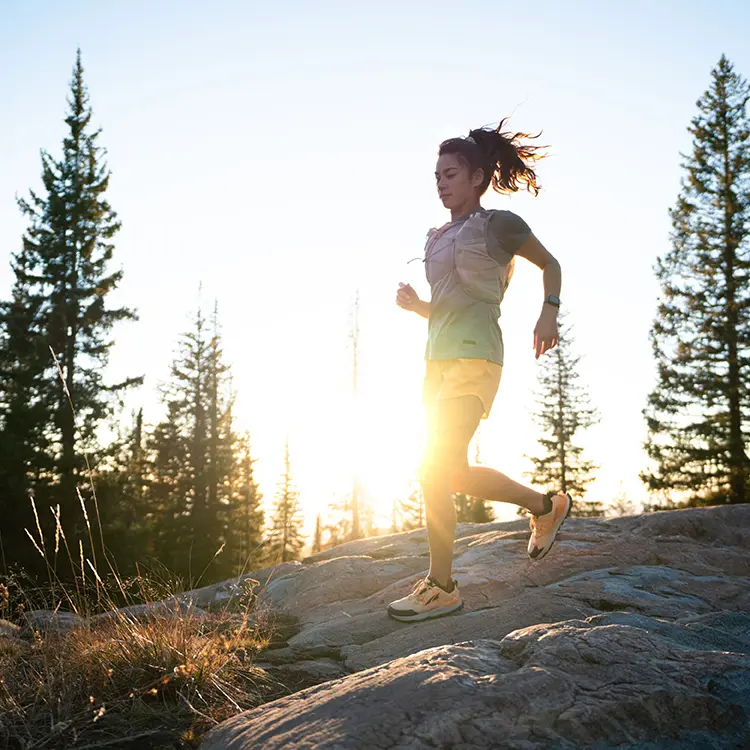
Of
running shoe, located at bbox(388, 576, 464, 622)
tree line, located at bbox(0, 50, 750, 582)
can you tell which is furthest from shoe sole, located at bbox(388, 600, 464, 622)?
tree line, located at bbox(0, 50, 750, 582)

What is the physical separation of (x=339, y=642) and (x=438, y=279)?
2.04m

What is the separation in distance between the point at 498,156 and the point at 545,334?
122 cm

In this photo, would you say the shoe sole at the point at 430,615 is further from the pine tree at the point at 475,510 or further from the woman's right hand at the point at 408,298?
the pine tree at the point at 475,510

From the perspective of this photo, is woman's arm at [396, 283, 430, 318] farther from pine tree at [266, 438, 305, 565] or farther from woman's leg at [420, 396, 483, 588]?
pine tree at [266, 438, 305, 565]

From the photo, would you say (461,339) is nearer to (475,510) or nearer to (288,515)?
(475,510)

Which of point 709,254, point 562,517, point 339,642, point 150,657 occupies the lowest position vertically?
point 339,642

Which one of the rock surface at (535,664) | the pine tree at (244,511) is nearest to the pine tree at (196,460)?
the pine tree at (244,511)

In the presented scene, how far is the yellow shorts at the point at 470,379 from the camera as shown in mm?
3469

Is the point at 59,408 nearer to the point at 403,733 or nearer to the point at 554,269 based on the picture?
the point at 554,269

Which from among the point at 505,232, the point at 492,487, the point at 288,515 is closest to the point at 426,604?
the point at 492,487

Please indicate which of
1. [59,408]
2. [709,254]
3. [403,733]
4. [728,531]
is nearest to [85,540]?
[59,408]

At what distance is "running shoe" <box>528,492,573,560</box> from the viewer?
13.3 feet

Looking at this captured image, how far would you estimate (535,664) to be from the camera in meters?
1.92

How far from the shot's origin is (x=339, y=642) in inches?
135
